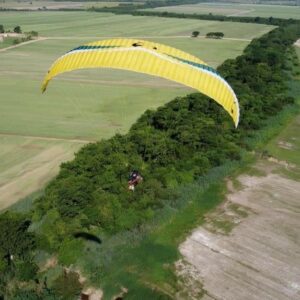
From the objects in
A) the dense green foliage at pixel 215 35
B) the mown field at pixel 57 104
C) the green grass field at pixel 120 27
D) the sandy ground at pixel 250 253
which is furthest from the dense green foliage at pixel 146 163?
the green grass field at pixel 120 27

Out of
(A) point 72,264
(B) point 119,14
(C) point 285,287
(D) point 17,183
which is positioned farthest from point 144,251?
(B) point 119,14

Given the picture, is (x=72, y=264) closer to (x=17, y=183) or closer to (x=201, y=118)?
(x=17, y=183)

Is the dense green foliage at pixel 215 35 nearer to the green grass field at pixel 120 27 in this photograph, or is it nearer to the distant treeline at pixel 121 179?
the green grass field at pixel 120 27

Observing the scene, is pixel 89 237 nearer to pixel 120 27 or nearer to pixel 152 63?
pixel 152 63

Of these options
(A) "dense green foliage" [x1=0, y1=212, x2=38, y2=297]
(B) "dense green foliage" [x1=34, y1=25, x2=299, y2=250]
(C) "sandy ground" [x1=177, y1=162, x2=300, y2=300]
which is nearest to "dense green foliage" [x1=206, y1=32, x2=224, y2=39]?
(B) "dense green foliage" [x1=34, y1=25, x2=299, y2=250]

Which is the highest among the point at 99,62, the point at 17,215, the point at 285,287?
the point at 99,62
